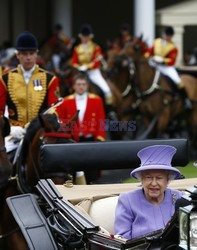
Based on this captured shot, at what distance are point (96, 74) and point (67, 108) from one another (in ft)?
21.0

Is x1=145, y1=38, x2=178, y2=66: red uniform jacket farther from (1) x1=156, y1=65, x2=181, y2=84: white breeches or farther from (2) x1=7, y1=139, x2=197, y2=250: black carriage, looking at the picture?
(2) x1=7, y1=139, x2=197, y2=250: black carriage

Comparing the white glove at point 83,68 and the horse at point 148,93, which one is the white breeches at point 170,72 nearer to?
the horse at point 148,93

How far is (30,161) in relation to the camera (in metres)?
7.62

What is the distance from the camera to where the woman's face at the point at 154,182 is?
17.5 feet

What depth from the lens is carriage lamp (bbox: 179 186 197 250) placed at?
420 cm

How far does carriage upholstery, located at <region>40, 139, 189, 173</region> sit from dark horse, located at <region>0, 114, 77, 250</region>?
58 centimetres

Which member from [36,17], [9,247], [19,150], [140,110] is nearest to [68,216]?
[9,247]

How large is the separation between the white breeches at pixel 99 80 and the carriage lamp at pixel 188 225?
1253 centimetres

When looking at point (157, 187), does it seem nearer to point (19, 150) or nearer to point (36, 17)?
point (19, 150)

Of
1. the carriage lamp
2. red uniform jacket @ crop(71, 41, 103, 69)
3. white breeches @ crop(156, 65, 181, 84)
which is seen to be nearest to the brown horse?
red uniform jacket @ crop(71, 41, 103, 69)

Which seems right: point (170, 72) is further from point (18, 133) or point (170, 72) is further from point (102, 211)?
point (102, 211)

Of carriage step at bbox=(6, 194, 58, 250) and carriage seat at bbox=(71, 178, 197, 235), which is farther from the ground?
carriage step at bbox=(6, 194, 58, 250)

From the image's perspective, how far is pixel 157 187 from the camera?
5352 mm

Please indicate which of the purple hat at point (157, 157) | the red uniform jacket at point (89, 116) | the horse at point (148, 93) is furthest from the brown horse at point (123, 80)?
the purple hat at point (157, 157)
